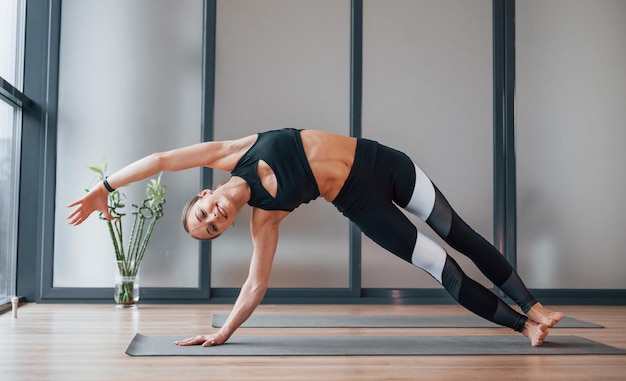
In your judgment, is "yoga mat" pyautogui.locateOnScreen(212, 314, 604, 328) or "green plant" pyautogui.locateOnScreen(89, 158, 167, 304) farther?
"green plant" pyautogui.locateOnScreen(89, 158, 167, 304)

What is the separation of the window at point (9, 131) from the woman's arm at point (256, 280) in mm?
1937

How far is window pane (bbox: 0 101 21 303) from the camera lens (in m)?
4.08

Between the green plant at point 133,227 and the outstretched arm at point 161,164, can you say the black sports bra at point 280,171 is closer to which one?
the outstretched arm at point 161,164

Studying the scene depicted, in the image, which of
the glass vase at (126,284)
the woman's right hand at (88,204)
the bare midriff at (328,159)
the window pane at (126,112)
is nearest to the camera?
the woman's right hand at (88,204)

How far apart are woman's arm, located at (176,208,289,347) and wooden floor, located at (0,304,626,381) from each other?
0.23 m

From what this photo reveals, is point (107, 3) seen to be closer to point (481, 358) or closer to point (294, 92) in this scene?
point (294, 92)

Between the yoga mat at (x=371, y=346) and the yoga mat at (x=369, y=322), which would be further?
the yoga mat at (x=369, y=322)

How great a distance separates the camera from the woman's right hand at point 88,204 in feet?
8.54

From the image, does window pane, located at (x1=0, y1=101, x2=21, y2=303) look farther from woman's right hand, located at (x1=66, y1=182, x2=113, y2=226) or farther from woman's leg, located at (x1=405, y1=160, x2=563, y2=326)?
woman's leg, located at (x1=405, y1=160, x2=563, y2=326)

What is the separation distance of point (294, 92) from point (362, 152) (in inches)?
75.4

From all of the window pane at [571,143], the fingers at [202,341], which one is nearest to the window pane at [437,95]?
the window pane at [571,143]

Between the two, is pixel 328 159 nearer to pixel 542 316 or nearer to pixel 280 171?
pixel 280 171

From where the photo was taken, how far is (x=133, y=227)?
4461 mm

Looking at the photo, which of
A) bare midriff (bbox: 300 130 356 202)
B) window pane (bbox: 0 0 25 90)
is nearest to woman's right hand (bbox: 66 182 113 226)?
bare midriff (bbox: 300 130 356 202)
